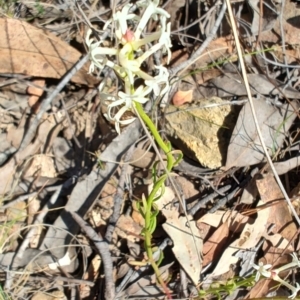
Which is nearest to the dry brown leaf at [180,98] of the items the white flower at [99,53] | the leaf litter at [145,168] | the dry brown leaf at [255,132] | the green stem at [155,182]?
the leaf litter at [145,168]

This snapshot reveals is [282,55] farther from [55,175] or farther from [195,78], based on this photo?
[55,175]

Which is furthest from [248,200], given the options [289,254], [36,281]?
[36,281]

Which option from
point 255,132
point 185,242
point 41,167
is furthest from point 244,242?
point 41,167

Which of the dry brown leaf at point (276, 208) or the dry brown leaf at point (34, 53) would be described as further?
the dry brown leaf at point (34, 53)

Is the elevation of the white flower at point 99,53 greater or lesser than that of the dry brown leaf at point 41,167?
greater

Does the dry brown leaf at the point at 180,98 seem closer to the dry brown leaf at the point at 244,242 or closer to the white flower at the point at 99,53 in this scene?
the dry brown leaf at the point at 244,242

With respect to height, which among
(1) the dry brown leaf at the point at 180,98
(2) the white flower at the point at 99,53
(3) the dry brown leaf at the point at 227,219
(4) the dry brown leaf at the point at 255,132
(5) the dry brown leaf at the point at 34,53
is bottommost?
(3) the dry brown leaf at the point at 227,219

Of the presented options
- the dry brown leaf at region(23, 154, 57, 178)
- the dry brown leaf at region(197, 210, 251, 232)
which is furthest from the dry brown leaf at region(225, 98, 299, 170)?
the dry brown leaf at region(23, 154, 57, 178)
